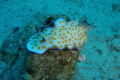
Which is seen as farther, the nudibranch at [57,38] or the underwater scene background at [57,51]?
the underwater scene background at [57,51]

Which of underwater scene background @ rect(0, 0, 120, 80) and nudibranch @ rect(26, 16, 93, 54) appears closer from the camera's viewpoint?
nudibranch @ rect(26, 16, 93, 54)

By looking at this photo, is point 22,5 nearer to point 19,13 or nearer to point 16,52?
point 19,13

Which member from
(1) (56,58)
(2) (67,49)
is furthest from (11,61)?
(2) (67,49)

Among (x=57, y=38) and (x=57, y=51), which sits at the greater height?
(x=57, y=38)
